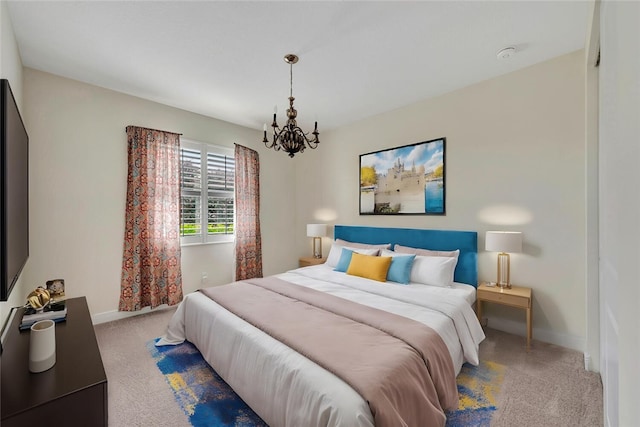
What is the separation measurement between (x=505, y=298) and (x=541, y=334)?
0.57 metres

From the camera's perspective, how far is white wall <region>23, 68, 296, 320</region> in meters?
2.71

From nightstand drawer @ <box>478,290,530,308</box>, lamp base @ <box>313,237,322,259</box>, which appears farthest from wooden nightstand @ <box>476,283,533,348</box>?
lamp base @ <box>313,237,322,259</box>

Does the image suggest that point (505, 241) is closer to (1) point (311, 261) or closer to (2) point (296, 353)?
(2) point (296, 353)

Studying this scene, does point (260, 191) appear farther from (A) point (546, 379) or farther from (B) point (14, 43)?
(A) point (546, 379)

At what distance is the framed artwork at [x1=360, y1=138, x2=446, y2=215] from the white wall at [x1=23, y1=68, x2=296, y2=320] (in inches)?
107

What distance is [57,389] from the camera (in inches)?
42.5

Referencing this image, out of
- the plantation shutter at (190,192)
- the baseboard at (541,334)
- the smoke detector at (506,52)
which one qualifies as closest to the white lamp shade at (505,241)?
the baseboard at (541,334)

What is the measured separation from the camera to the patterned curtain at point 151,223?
3221mm

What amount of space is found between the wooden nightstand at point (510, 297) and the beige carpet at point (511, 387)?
0.25 m

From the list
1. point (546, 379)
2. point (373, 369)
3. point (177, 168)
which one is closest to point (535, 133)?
point (546, 379)

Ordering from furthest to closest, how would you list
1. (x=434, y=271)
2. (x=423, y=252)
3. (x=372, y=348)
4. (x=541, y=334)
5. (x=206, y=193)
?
(x=206, y=193)
(x=423, y=252)
(x=434, y=271)
(x=541, y=334)
(x=372, y=348)

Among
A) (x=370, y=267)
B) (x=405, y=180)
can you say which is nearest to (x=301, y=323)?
(x=370, y=267)

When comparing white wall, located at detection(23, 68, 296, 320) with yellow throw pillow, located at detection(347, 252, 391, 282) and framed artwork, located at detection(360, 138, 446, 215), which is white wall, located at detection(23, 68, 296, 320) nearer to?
yellow throw pillow, located at detection(347, 252, 391, 282)

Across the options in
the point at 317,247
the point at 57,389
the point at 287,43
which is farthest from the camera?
the point at 317,247
